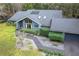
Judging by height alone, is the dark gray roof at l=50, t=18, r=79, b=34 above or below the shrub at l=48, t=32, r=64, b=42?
above

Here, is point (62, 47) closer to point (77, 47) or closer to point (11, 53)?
point (77, 47)

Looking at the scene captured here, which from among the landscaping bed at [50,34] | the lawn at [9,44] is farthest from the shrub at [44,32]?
the lawn at [9,44]

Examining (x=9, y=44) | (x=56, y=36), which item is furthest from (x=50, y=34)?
(x=9, y=44)

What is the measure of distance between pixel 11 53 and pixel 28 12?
0.43 metres

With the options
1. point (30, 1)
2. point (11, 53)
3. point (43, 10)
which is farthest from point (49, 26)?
point (11, 53)

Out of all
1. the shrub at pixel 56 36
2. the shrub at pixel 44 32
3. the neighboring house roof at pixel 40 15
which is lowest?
the shrub at pixel 56 36

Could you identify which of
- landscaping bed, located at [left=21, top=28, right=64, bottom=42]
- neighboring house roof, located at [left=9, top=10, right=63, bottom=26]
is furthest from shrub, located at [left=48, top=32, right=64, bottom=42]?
neighboring house roof, located at [left=9, top=10, right=63, bottom=26]

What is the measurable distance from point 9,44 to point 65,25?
A: 574 millimetres

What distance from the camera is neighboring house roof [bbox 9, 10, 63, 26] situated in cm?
173

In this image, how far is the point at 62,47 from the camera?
5.65 ft

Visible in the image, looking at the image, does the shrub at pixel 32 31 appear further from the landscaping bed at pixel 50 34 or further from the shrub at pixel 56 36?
the shrub at pixel 56 36

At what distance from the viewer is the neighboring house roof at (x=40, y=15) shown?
1732mm

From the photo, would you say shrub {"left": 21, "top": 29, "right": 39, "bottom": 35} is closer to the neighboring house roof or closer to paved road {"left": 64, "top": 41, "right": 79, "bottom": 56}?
the neighboring house roof

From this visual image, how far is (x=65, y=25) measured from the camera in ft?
5.66
